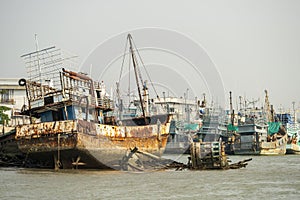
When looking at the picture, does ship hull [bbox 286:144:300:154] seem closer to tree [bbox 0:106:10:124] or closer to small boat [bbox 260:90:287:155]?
small boat [bbox 260:90:287:155]

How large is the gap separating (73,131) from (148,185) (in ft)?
19.8

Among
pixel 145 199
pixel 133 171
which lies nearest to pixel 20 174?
pixel 133 171

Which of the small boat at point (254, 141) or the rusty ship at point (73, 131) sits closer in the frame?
the rusty ship at point (73, 131)

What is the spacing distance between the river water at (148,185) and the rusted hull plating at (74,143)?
867mm

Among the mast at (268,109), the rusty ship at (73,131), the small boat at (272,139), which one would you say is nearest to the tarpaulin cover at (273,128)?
the small boat at (272,139)

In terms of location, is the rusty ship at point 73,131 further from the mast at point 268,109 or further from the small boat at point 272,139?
the mast at point 268,109

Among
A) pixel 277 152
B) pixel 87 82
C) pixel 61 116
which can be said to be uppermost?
pixel 87 82

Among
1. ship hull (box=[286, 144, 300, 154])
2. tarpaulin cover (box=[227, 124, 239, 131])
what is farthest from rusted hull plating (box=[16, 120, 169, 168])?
ship hull (box=[286, 144, 300, 154])

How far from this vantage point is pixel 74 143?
23250mm

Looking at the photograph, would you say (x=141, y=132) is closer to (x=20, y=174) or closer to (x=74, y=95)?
(x=74, y=95)

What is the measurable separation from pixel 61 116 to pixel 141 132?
5.28 m

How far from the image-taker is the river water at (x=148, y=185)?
54.7ft

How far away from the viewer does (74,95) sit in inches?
1019

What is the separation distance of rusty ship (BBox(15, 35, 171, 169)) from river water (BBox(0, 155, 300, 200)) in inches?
38.9
